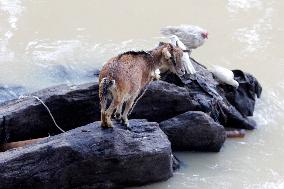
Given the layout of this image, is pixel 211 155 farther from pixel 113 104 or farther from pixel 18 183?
pixel 18 183

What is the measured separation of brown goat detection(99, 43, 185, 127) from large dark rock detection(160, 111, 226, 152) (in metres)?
0.95

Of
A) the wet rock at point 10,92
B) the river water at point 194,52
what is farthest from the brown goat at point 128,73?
the wet rock at point 10,92

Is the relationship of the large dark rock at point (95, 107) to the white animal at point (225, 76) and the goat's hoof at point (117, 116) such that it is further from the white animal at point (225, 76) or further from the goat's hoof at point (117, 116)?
the goat's hoof at point (117, 116)

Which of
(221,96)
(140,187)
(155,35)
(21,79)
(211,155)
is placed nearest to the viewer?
(140,187)

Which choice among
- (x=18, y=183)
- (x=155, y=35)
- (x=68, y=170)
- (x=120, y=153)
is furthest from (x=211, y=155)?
(x=155, y=35)

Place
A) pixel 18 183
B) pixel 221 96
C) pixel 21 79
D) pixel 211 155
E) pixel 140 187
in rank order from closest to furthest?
pixel 18 183
pixel 140 187
pixel 211 155
pixel 221 96
pixel 21 79

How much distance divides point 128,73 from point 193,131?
1666mm

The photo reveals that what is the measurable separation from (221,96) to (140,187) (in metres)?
2.31

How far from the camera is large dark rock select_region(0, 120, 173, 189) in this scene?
5.55m

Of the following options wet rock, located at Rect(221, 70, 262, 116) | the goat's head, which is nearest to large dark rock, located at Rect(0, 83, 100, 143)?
the goat's head

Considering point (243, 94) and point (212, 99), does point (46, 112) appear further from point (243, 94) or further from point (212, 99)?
point (243, 94)

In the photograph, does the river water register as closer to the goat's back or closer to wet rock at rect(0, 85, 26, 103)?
wet rock at rect(0, 85, 26, 103)

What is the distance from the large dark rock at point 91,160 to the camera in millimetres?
5555

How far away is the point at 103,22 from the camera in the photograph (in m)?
11.1
